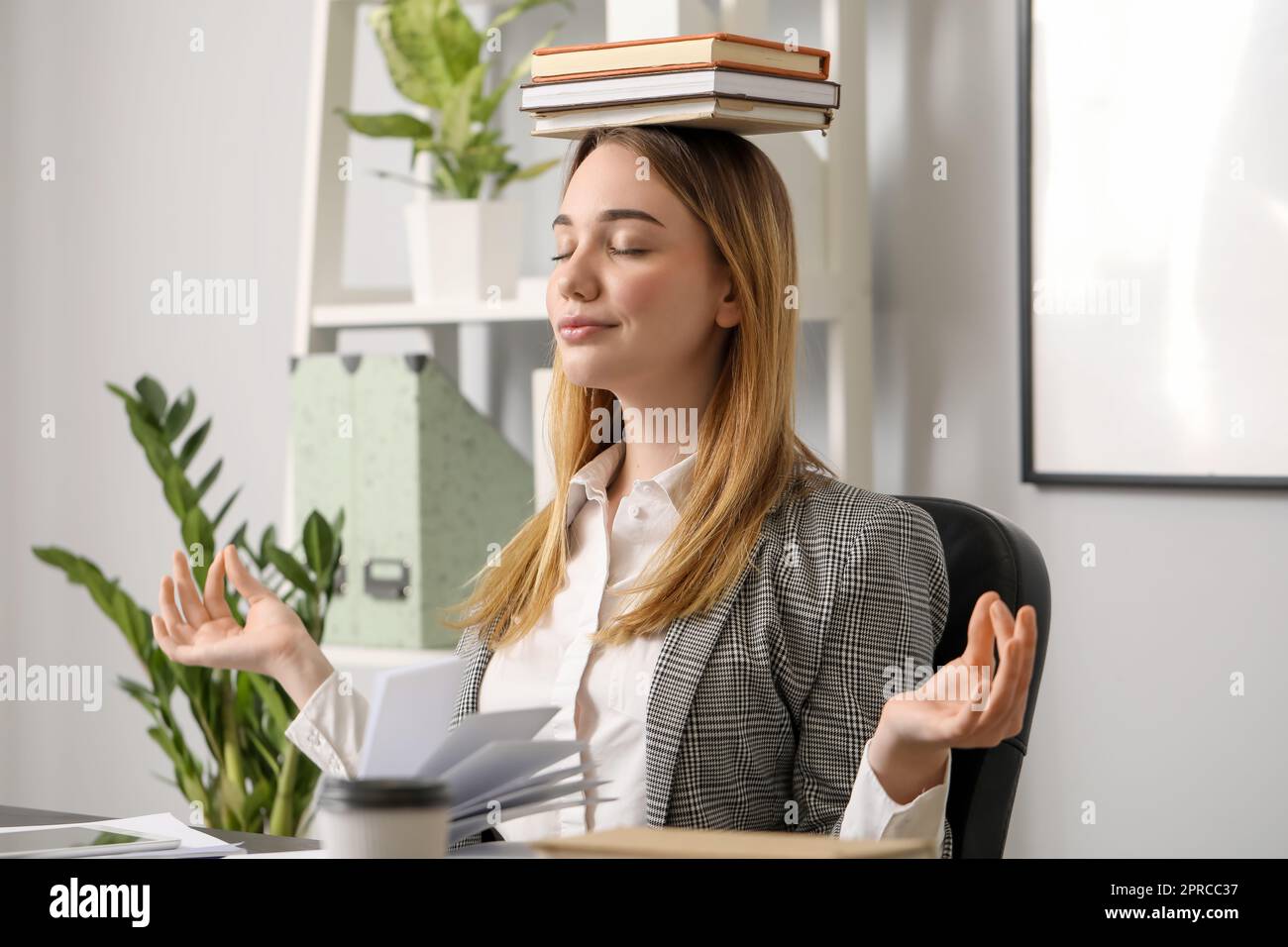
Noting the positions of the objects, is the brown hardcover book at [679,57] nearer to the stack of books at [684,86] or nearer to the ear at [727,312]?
the stack of books at [684,86]

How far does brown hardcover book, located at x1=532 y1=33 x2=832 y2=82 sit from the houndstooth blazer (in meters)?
0.43

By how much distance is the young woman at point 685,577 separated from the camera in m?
1.23

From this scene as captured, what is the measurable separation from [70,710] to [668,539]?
2.14 m

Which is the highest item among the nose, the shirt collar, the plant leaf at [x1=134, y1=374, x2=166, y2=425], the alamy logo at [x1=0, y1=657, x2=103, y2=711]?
the nose

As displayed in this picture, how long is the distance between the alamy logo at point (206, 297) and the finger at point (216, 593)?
1640mm

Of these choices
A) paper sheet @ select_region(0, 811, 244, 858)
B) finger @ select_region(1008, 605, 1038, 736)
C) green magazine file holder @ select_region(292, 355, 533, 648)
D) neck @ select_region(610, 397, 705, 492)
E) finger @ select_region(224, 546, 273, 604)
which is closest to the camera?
finger @ select_region(1008, 605, 1038, 736)

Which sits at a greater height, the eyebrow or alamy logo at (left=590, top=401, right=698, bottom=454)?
the eyebrow

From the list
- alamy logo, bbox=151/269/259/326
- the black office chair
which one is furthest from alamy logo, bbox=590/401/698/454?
alamy logo, bbox=151/269/259/326

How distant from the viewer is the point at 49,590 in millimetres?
3035

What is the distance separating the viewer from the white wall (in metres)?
1.74

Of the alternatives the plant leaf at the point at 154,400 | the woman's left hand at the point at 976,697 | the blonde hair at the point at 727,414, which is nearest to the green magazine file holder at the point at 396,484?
the plant leaf at the point at 154,400
